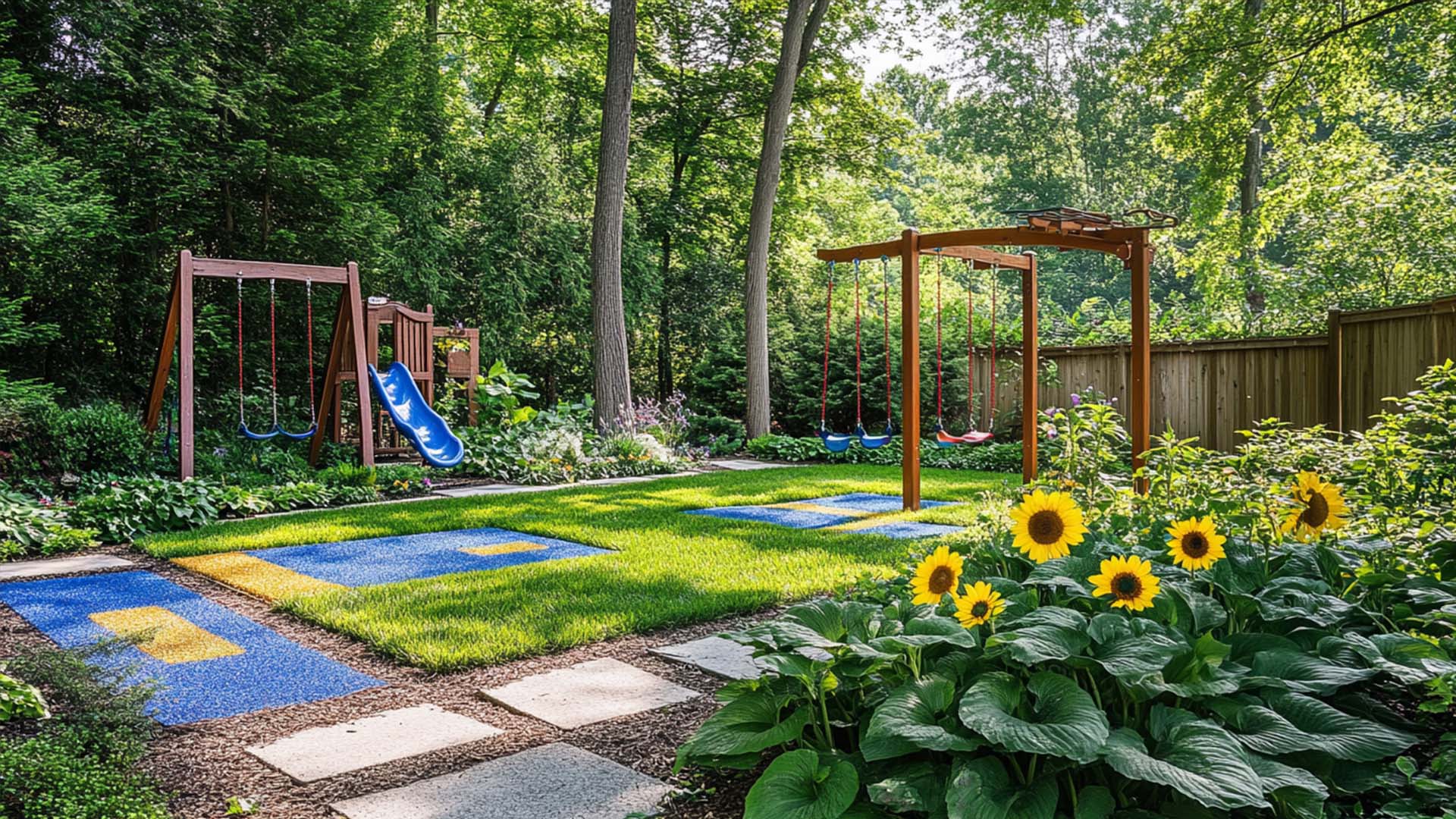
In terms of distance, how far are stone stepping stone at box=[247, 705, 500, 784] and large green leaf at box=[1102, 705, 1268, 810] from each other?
1.66 metres

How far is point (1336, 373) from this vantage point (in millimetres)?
7641

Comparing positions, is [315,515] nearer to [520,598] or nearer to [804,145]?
[520,598]

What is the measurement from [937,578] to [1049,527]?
308 mm

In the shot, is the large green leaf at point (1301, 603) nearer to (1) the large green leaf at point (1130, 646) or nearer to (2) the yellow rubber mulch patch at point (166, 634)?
(1) the large green leaf at point (1130, 646)

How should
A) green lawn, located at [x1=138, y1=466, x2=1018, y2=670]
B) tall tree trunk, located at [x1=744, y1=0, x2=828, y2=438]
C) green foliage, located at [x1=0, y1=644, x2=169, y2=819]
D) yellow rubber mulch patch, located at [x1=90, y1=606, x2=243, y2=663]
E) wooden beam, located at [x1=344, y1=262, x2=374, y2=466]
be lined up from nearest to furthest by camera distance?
green foliage, located at [x1=0, y1=644, x2=169, y2=819] < yellow rubber mulch patch, located at [x1=90, y1=606, x2=243, y2=663] < green lawn, located at [x1=138, y1=466, x2=1018, y2=670] < wooden beam, located at [x1=344, y1=262, x2=374, y2=466] < tall tree trunk, located at [x1=744, y1=0, x2=828, y2=438]

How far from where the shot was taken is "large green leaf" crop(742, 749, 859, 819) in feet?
5.24

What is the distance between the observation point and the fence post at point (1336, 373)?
7.61 metres

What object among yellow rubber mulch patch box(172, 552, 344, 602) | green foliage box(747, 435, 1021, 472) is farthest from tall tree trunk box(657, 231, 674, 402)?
yellow rubber mulch patch box(172, 552, 344, 602)

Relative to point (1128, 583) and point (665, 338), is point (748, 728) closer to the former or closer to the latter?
point (1128, 583)

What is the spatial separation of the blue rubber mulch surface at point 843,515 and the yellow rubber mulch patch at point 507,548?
1467 millimetres

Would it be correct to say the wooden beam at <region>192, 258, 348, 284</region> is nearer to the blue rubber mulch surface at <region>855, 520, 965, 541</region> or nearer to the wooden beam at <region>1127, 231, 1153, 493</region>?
the blue rubber mulch surface at <region>855, 520, 965, 541</region>

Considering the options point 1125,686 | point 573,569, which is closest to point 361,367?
point 573,569

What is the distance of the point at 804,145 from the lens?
14.8 meters

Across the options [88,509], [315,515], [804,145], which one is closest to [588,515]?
[315,515]
